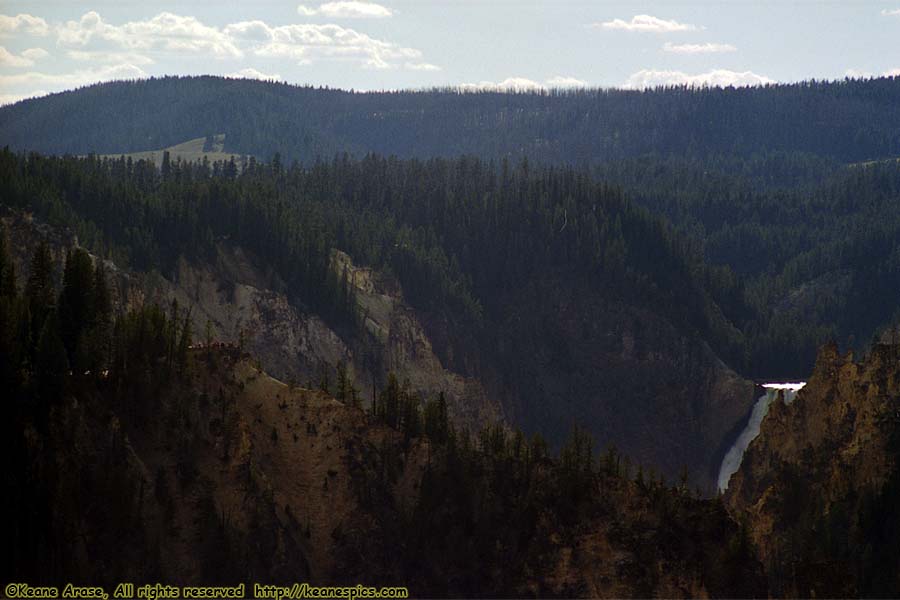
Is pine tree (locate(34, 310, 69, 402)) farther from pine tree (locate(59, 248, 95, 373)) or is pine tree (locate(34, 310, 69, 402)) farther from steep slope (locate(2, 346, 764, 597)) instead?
pine tree (locate(59, 248, 95, 373))

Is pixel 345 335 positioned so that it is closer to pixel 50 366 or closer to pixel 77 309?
pixel 77 309

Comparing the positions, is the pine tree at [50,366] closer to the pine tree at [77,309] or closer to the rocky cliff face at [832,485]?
the pine tree at [77,309]

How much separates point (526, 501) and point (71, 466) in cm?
3103

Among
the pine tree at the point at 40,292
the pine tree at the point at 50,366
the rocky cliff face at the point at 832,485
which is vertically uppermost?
the pine tree at the point at 40,292

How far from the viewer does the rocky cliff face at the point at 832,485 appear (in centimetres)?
11331

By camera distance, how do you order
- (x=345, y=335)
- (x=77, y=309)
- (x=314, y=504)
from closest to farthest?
(x=77, y=309) → (x=314, y=504) → (x=345, y=335)

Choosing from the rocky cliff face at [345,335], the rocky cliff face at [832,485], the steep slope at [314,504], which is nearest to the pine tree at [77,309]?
the steep slope at [314,504]

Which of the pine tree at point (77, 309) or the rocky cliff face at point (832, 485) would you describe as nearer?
the pine tree at point (77, 309)

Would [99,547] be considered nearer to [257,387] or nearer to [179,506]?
[179,506]

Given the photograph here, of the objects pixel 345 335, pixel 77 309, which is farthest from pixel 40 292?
pixel 345 335

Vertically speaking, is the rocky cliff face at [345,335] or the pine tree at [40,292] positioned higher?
the pine tree at [40,292]

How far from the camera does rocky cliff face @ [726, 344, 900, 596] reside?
372 feet

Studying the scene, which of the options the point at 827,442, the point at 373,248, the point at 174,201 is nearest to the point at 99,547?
the point at 827,442

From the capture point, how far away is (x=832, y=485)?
123m
